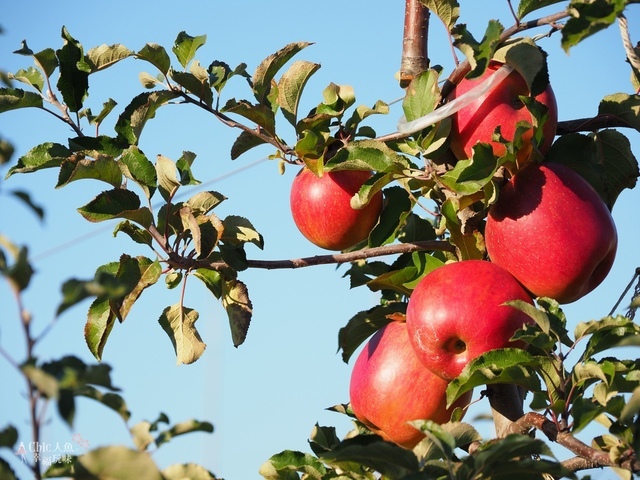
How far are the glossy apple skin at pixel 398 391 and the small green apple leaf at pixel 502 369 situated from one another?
27cm

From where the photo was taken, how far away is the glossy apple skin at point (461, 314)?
4.52ft

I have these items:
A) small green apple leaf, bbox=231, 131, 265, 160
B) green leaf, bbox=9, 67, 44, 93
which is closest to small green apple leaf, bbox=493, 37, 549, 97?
small green apple leaf, bbox=231, 131, 265, 160

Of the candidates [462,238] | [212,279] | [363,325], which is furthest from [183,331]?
[462,238]

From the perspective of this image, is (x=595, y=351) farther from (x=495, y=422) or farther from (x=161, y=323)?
(x=161, y=323)

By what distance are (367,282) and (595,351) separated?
1.60 feet

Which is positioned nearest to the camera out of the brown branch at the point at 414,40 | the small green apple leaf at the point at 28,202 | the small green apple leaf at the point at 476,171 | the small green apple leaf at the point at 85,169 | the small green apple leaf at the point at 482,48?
the small green apple leaf at the point at 28,202

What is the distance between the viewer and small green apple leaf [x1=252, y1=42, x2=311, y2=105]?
155 cm

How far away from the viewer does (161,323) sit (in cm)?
164

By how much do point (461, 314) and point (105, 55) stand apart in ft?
2.68

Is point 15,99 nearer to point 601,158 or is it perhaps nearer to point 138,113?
point 138,113

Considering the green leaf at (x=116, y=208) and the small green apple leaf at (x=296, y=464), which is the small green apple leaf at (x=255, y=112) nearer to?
the green leaf at (x=116, y=208)

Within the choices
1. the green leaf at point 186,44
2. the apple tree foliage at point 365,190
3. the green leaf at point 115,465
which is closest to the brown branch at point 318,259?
the apple tree foliage at point 365,190

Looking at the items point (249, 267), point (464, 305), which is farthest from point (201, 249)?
point (464, 305)

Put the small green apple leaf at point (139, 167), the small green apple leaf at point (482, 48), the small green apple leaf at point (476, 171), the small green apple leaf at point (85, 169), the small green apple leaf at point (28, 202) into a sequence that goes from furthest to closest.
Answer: the small green apple leaf at point (139, 167) → the small green apple leaf at point (85, 169) → the small green apple leaf at point (476, 171) → the small green apple leaf at point (482, 48) → the small green apple leaf at point (28, 202)
